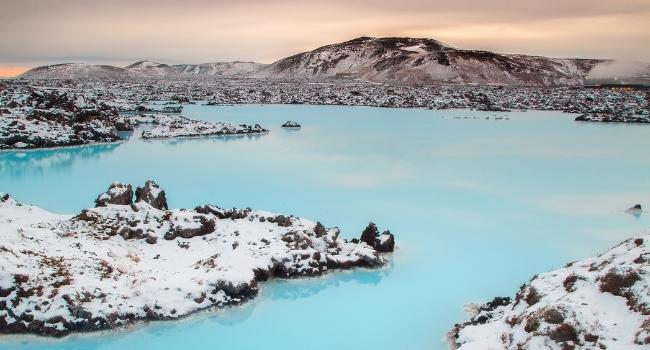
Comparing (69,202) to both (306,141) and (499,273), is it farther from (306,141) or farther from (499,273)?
(306,141)

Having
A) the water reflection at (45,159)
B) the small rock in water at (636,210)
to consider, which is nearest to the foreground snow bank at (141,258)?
the small rock in water at (636,210)

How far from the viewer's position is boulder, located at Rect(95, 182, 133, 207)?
1286cm

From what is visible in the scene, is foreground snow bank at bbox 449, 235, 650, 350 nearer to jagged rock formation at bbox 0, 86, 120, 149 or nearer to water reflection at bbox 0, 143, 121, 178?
water reflection at bbox 0, 143, 121, 178

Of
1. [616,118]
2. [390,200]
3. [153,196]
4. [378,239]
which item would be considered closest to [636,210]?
[390,200]

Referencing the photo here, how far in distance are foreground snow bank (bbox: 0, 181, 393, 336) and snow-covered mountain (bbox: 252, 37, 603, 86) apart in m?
103

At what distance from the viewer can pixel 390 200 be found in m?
16.4

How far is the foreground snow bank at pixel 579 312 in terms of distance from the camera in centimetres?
648

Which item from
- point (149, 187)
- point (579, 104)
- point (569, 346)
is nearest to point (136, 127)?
point (149, 187)

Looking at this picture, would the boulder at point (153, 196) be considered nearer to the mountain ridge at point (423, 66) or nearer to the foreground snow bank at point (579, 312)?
the foreground snow bank at point (579, 312)

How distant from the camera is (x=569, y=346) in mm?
6488

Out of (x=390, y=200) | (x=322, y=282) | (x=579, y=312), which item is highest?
(x=579, y=312)

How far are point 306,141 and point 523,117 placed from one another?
2236 cm

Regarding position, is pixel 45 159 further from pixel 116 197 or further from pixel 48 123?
pixel 116 197

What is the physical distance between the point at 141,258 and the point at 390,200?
787 centimetres
